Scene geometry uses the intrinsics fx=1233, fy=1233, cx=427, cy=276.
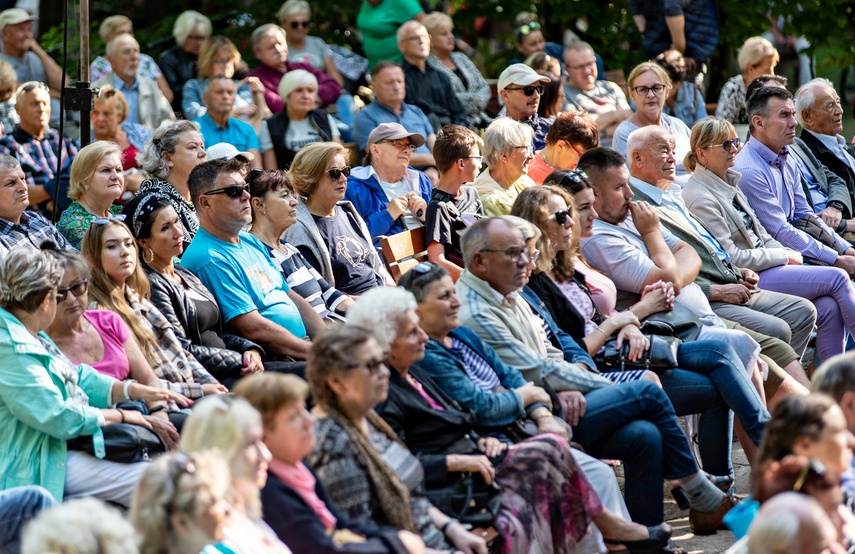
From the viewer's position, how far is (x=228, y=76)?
916 cm

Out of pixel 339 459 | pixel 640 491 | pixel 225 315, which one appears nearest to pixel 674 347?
pixel 640 491

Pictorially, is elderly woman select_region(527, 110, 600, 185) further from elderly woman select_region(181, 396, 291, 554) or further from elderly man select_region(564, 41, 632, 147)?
elderly woman select_region(181, 396, 291, 554)

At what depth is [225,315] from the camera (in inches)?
216

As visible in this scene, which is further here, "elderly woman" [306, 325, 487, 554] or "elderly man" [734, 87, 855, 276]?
"elderly man" [734, 87, 855, 276]

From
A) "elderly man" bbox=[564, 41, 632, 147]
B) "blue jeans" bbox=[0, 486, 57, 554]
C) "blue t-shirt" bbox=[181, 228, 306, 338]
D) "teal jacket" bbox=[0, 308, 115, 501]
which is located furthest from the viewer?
"elderly man" bbox=[564, 41, 632, 147]

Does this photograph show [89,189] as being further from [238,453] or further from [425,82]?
[425,82]

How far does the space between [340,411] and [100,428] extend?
3.49 feet

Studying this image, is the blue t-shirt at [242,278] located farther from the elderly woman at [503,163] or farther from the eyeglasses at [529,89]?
the eyeglasses at [529,89]

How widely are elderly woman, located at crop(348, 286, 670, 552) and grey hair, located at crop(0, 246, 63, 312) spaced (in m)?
1.09

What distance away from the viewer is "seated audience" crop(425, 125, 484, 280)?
6.59m

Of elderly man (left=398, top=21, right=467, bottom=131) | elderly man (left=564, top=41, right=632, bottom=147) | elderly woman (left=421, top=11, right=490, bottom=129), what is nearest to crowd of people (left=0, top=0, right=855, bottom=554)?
elderly man (left=398, top=21, right=467, bottom=131)

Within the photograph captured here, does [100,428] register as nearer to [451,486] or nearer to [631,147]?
[451,486]

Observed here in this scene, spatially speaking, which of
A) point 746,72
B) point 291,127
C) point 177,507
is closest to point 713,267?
point 291,127

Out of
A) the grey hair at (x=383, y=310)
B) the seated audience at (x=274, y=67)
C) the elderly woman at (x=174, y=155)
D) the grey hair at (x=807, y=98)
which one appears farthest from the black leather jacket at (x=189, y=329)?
the grey hair at (x=807, y=98)
